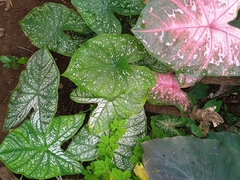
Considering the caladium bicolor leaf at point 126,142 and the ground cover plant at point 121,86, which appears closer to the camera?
the ground cover plant at point 121,86

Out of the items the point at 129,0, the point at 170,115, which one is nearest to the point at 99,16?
the point at 129,0

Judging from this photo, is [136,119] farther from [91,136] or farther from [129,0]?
[129,0]

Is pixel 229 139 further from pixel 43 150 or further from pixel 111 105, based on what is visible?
pixel 43 150

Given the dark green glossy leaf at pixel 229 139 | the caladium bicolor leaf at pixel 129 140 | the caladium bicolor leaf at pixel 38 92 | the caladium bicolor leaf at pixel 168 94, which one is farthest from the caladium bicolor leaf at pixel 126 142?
the dark green glossy leaf at pixel 229 139

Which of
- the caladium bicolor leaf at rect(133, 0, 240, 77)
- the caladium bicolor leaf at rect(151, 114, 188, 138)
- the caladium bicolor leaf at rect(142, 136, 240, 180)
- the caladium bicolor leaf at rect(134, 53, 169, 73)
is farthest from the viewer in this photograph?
the caladium bicolor leaf at rect(151, 114, 188, 138)

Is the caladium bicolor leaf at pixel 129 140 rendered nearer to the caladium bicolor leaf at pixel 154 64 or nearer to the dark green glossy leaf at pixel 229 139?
the caladium bicolor leaf at pixel 154 64

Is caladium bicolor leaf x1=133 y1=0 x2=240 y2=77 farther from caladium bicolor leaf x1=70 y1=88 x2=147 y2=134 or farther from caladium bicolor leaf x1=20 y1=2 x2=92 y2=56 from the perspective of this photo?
caladium bicolor leaf x1=20 y1=2 x2=92 y2=56

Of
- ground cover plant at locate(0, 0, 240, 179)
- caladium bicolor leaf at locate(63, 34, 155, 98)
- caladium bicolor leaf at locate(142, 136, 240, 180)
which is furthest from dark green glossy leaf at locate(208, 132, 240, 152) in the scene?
caladium bicolor leaf at locate(63, 34, 155, 98)
